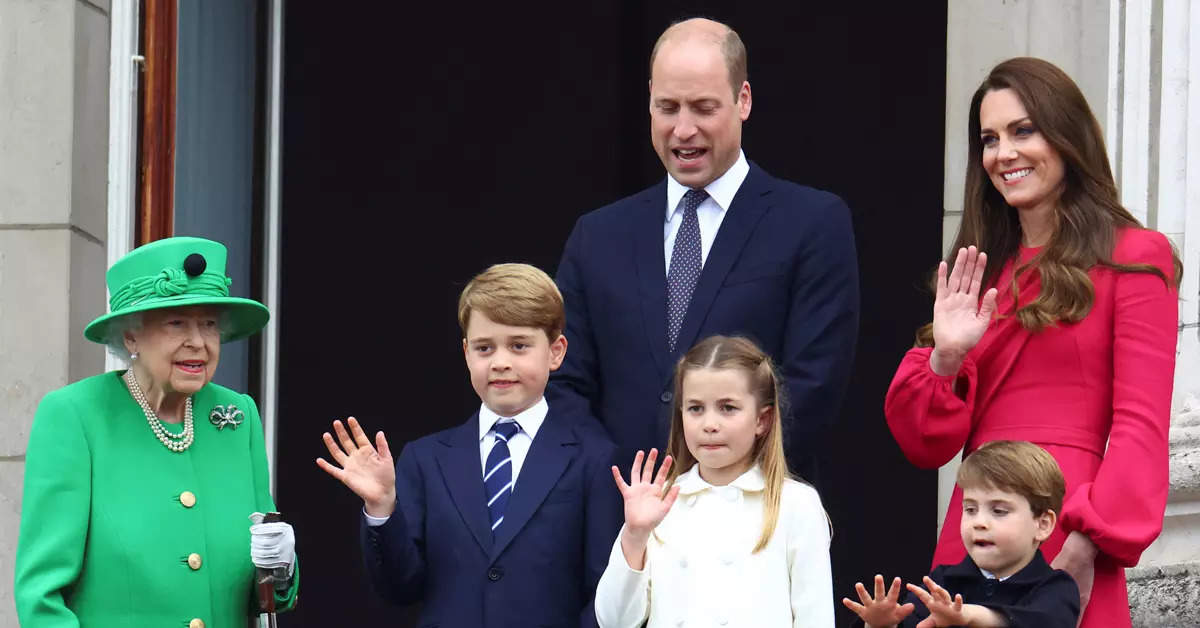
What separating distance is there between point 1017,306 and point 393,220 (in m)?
4.36

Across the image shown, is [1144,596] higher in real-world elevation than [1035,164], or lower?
lower

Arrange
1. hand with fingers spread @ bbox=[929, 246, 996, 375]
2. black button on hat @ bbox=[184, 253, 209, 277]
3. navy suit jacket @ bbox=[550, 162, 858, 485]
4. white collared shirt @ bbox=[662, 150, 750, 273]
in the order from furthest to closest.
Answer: white collared shirt @ bbox=[662, 150, 750, 273], navy suit jacket @ bbox=[550, 162, 858, 485], black button on hat @ bbox=[184, 253, 209, 277], hand with fingers spread @ bbox=[929, 246, 996, 375]

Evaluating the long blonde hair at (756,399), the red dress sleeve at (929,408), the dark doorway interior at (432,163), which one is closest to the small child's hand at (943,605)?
the long blonde hair at (756,399)

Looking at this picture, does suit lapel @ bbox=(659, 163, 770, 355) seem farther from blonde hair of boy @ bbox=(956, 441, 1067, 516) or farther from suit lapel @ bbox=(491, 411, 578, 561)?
blonde hair of boy @ bbox=(956, 441, 1067, 516)

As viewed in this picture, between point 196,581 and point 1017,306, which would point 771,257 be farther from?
point 196,581

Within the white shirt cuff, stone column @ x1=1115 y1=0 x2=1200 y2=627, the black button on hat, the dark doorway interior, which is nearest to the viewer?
the white shirt cuff

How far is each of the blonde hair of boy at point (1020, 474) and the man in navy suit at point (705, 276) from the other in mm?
524

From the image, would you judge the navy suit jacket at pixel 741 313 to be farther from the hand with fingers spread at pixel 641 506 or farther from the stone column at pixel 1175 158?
the stone column at pixel 1175 158

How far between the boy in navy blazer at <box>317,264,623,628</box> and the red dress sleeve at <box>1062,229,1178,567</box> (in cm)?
104

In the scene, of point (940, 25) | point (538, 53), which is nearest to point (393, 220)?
point (538, 53)

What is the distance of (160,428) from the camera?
14.0ft

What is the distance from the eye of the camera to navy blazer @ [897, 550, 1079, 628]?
148 inches

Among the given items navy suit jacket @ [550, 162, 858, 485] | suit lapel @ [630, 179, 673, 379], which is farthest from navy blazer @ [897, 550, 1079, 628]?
suit lapel @ [630, 179, 673, 379]

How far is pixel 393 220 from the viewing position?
8.14m
